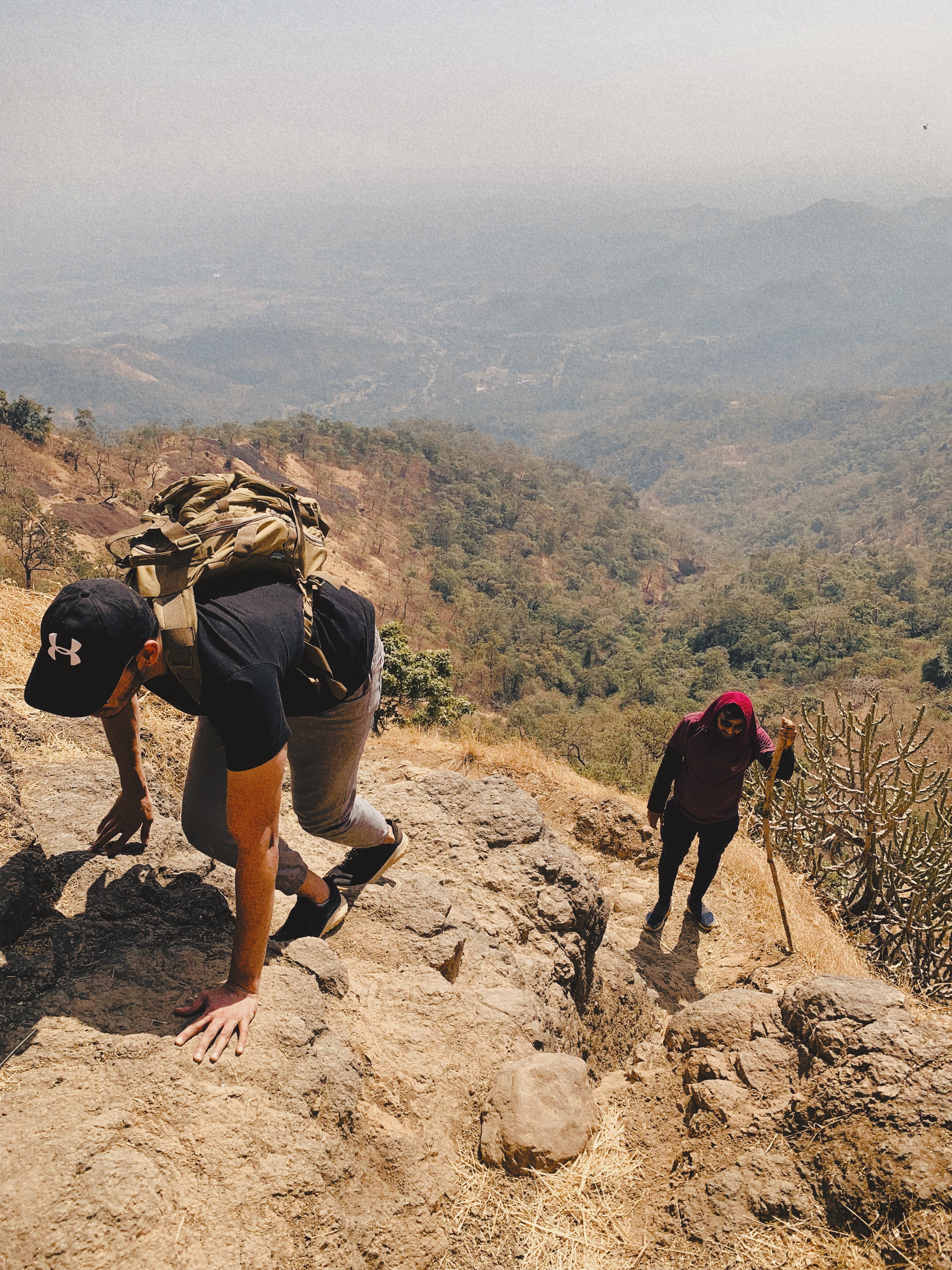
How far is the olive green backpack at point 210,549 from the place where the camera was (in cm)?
183

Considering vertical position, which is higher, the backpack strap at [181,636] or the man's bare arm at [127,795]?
the backpack strap at [181,636]

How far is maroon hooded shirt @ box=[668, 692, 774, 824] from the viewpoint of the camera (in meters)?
4.21

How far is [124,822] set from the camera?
9.39 feet

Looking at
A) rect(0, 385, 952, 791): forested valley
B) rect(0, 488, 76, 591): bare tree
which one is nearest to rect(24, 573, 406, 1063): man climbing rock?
rect(0, 385, 952, 791): forested valley

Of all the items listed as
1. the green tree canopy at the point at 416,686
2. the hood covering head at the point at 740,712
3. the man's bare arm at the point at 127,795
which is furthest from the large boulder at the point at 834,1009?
the green tree canopy at the point at 416,686

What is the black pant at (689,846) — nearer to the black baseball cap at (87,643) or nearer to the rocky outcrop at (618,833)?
the rocky outcrop at (618,833)

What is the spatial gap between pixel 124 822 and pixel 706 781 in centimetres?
304

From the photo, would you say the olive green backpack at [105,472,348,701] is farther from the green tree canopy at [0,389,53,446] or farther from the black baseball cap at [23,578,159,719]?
the green tree canopy at [0,389,53,446]

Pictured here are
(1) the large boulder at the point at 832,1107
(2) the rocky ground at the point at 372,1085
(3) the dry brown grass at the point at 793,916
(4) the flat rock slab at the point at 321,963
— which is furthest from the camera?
(3) the dry brown grass at the point at 793,916

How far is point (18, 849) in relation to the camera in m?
2.77

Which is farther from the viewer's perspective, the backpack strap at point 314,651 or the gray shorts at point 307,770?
the gray shorts at point 307,770

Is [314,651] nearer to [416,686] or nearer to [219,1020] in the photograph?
[219,1020]

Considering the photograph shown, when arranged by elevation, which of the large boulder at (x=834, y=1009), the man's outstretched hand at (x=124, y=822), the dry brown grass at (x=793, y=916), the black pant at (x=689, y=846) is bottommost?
the dry brown grass at (x=793, y=916)

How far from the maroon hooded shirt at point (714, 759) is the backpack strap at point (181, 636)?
3060 millimetres
